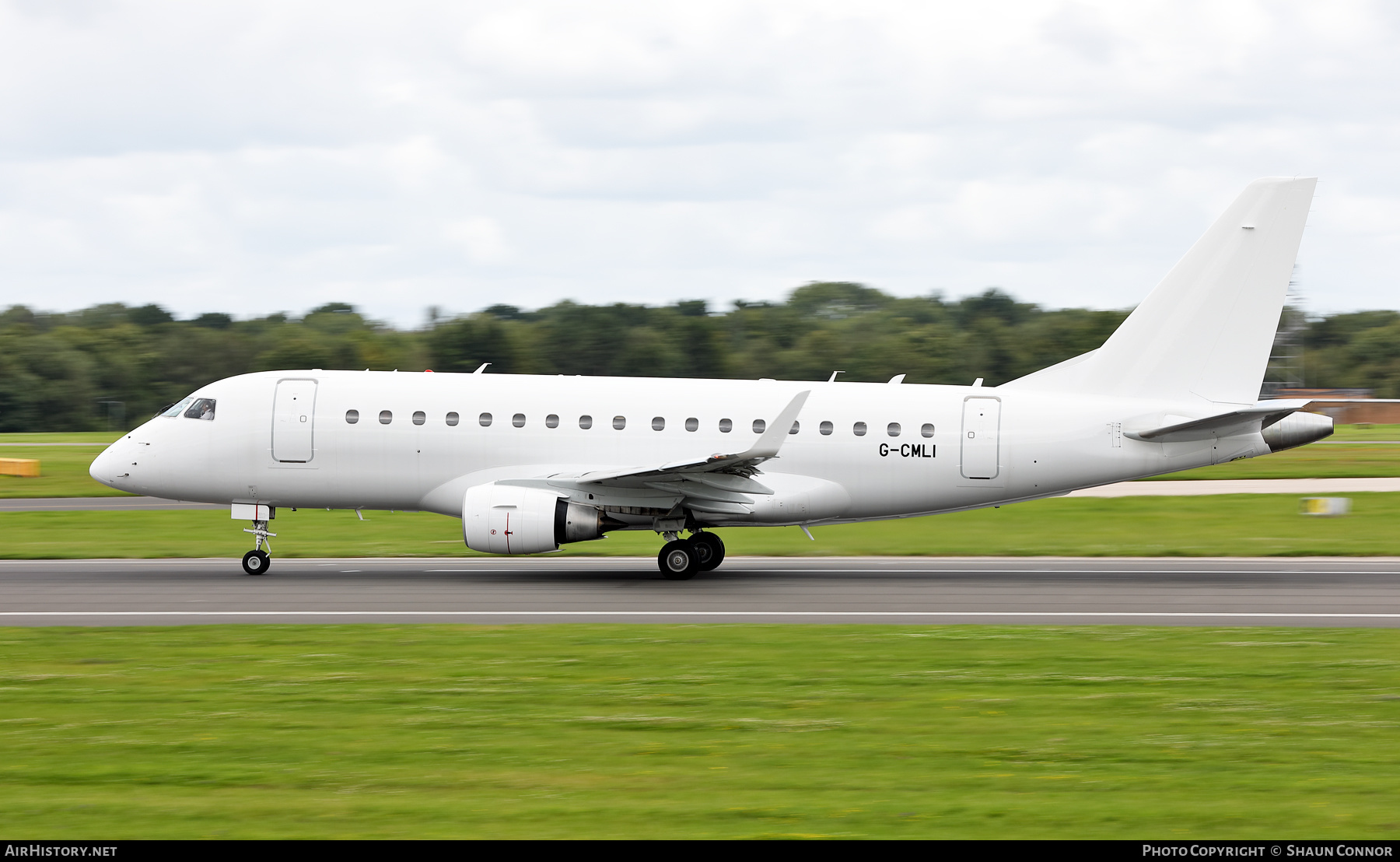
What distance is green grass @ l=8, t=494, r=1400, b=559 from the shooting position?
28.2 meters

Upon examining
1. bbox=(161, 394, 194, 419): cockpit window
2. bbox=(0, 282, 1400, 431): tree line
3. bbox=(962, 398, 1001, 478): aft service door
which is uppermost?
bbox=(0, 282, 1400, 431): tree line

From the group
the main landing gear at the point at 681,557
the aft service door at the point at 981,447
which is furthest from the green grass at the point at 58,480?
the aft service door at the point at 981,447

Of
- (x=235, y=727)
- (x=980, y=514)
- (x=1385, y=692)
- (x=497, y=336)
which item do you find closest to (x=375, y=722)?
(x=235, y=727)

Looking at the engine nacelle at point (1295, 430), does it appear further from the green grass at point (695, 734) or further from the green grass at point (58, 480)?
the green grass at point (58, 480)

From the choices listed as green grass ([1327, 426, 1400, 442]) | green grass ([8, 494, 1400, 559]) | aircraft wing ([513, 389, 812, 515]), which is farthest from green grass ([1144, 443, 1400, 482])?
aircraft wing ([513, 389, 812, 515])

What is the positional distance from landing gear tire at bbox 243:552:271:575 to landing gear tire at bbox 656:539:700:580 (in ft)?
23.0

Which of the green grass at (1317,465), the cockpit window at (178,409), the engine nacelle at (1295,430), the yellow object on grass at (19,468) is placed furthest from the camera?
the yellow object on grass at (19,468)

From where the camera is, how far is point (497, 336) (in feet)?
282

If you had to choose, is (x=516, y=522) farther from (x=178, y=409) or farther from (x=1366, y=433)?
(x=1366, y=433)

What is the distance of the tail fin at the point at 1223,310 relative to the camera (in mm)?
23422

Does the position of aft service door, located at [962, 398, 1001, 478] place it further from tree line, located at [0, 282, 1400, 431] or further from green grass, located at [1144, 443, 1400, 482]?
tree line, located at [0, 282, 1400, 431]

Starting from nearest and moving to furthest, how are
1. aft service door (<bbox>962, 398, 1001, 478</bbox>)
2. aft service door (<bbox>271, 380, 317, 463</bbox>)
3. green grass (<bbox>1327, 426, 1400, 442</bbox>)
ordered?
1. aft service door (<bbox>271, 380, 317, 463</bbox>)
2. aft service door (<bbox>962, 398, 1001, 478</bbox>)
3. green grass (<bbox>1327, 426, 1400, 442</bbox>)

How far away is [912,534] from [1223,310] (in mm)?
10308

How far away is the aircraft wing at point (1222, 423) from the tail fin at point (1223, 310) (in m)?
0.83
